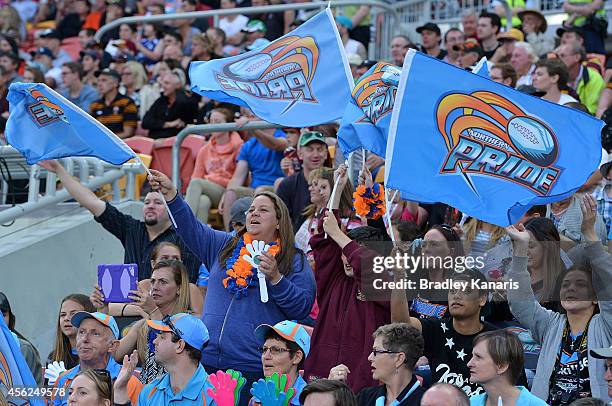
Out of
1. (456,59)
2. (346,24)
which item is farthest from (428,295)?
(346,24)

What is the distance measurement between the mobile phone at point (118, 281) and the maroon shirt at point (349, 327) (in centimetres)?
141

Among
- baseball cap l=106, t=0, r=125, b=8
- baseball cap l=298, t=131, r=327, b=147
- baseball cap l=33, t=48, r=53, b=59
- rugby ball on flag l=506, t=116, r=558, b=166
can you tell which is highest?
rugby ball on flag l=506, t=116, r=558, b=166

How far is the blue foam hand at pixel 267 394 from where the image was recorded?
24.4ft

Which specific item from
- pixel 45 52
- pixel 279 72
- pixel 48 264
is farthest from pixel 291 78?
pixel 45 52

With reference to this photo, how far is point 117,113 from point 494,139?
27.1ft

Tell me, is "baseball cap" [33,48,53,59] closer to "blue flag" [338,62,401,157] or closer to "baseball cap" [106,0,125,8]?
"baseball cap" [106,0,125,8]

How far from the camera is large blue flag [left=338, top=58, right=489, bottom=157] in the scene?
8602 mm

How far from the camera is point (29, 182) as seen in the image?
1109 cm

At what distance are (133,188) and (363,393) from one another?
537 cm

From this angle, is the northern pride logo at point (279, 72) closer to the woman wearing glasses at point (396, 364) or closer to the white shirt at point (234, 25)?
the woman wearing glasses at point (396, 364)

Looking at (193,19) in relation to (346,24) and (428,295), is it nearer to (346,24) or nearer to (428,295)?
(346,24)

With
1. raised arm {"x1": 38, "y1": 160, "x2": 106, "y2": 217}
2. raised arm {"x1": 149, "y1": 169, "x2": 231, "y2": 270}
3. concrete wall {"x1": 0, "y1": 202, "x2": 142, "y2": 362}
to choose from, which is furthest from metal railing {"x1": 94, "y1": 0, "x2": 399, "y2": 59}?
raised arm {"x1": 149, "y1": 169, "x2": 231, "y2": 270}

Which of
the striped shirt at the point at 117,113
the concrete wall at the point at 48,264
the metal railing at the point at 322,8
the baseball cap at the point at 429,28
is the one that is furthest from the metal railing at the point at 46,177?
the baseball cap at the point at 429,28

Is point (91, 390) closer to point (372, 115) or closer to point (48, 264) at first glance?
point (372, 115)
